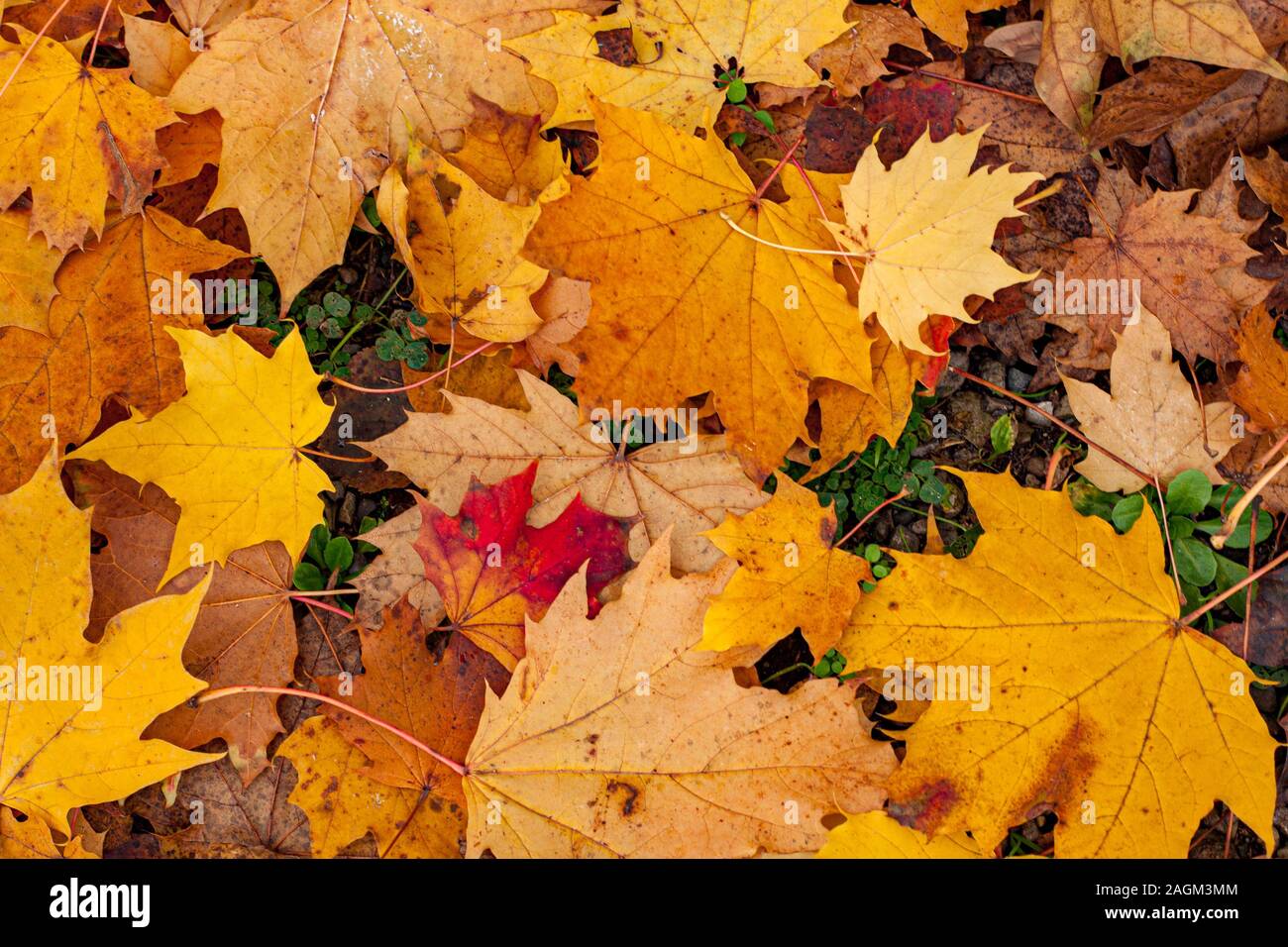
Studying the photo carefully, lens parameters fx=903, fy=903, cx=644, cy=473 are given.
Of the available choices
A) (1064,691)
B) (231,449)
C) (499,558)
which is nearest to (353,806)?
(499,558)

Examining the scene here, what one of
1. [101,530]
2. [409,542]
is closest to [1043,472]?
[409,542]

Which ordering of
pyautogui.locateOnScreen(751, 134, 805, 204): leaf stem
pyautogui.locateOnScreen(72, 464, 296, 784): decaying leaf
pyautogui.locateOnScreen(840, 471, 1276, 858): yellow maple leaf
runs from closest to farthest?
pyautogui.locateOnScreen(840, 471, 1276, 858): yellow maple leaf < pyautogui.locateOnScreen(751, 134, 805, 204): leaf stem < pyautogui.locateOnScreen(72, 464, 296, 784): decaying leaf

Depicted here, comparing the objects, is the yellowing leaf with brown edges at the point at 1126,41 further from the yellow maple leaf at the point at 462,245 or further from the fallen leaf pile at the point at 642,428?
the yellow maple leaf at the point at 462,245

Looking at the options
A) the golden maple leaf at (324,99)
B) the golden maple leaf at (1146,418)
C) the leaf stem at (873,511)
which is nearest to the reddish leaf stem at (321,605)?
the golden maple leaf at (324,99)

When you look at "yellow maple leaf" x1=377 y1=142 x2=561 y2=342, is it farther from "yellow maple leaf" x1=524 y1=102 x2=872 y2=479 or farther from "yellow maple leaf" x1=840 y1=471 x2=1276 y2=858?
"yellow maple leaf" x1=840 y1=471 x2=1276 y2=858

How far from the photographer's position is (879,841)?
171 centimetres

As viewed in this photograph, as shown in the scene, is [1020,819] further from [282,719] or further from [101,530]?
[101,530]

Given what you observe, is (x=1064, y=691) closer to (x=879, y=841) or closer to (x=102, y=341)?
(x=879, y=841)

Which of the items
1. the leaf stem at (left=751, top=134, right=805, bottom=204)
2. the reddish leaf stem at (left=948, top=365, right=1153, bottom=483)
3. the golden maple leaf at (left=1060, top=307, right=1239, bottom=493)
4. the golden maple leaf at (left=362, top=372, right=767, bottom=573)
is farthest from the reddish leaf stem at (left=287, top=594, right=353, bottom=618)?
the golden maple leaf at (left=1060, top=307, right=1239, bottom=493)

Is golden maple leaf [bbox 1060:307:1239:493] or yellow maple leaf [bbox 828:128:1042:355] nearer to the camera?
yellow maple leaf [bbox 828:128:1042:355]

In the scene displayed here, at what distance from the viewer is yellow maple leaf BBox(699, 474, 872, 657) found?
172 cm

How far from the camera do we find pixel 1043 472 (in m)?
1.94

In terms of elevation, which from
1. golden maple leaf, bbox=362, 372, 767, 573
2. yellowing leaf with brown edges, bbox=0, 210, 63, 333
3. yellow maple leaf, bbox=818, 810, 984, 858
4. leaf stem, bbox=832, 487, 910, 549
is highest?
yellowing leaf with brown edges, bbox=0, 210, 63, 333

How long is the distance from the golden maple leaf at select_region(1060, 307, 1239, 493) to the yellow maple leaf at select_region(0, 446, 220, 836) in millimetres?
1773
